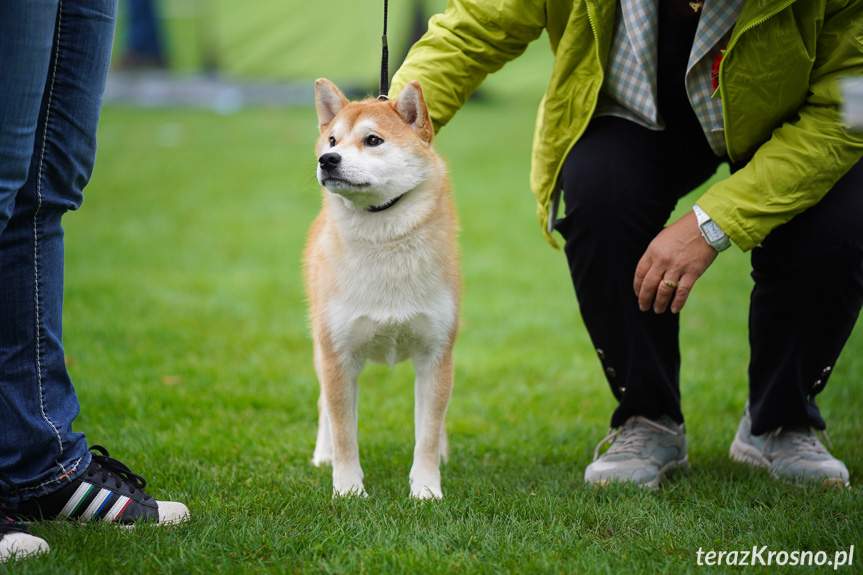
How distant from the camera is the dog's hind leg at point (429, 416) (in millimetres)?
2320

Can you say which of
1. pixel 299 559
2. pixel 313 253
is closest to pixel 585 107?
pixel 313 253

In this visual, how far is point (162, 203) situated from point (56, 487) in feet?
21.6

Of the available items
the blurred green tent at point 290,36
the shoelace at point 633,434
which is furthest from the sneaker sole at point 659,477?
the blurred green tent at point 290,36

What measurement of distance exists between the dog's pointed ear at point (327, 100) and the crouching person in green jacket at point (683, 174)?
20 cm

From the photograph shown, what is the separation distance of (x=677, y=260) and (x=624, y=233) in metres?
0.27

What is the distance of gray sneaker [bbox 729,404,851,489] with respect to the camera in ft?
7.88

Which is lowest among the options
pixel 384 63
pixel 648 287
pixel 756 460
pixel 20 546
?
pixel 756 460

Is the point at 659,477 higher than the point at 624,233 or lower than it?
lower

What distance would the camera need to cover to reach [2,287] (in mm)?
1813

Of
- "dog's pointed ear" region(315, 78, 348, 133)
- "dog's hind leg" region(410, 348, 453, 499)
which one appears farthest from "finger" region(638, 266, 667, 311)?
"dog's pointed ear" region(315, 78, 348, 133)

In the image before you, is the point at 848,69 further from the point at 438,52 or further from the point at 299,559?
the point at 299,559

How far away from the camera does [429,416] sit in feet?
7.78

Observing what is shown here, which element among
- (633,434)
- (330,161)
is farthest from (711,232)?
(330,161)

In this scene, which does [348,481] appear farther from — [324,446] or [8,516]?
[8,516]
